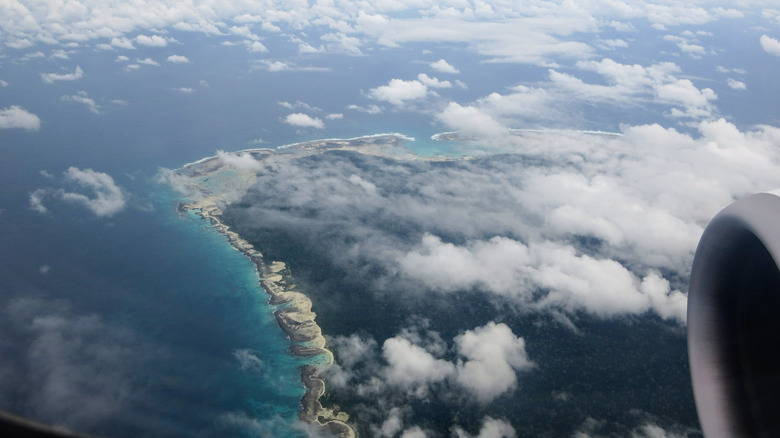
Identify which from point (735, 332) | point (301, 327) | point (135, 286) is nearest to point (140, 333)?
point (135, 286)

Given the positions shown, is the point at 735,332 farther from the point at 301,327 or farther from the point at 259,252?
the point at 259,252

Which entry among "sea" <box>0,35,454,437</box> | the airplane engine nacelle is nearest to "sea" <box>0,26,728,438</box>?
"sea" <box>0,35,454,437</box>

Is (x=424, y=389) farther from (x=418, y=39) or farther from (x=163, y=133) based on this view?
(x=418, y=39)

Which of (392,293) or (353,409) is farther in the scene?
(392,293)

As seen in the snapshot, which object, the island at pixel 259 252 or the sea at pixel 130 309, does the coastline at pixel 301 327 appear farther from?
the sea at pixel 130 309

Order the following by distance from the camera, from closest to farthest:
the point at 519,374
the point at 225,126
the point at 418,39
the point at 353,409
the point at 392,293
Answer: the point at 353,409 → the point at 519,374 → the point at 392,293 → the point at 225,126 → the point at 418,39

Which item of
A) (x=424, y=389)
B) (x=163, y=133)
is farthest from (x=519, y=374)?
(x=163, y=133)

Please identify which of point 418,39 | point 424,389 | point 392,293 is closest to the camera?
point 424,389
